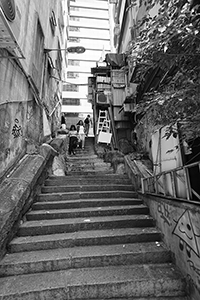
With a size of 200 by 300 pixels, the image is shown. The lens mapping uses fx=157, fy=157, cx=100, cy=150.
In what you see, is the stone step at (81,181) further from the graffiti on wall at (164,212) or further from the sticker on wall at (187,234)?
the sticker on wall at (187,234)

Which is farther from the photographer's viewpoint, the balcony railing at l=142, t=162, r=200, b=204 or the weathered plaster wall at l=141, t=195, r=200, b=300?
the balcony railing at l=142, t=162, r=200, b=204

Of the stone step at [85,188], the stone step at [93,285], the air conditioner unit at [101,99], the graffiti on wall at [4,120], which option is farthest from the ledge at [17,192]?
the air conditioner unit at [101,99]

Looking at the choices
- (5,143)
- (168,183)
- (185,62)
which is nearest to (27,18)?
(5,143)

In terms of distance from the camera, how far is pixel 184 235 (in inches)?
91.5

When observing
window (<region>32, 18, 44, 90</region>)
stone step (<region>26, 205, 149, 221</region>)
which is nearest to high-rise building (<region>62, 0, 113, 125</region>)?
window (<region>32, 18, 44, 90</region>)

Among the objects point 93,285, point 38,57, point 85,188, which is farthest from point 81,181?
point 38,57

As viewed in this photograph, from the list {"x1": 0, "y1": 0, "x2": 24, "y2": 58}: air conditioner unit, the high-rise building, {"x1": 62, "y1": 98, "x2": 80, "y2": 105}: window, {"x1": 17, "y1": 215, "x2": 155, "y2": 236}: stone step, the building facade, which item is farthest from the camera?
the high-rise building

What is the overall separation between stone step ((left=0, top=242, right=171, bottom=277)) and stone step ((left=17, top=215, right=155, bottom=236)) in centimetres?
41

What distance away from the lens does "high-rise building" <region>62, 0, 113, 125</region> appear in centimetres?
2770

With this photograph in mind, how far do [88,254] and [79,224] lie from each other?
2.25ft

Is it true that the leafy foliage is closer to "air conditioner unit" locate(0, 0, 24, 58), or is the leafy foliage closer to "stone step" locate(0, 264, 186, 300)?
"stone step" locate(0, 264, 186, 300)

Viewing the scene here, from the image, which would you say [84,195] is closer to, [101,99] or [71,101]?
[101,99]

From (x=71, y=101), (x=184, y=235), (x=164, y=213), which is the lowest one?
(x=184, y=235)

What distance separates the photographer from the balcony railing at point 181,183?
2.31m
